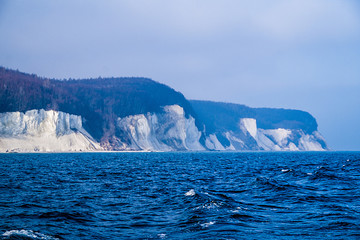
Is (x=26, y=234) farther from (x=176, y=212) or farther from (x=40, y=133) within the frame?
(x=40, y=133)

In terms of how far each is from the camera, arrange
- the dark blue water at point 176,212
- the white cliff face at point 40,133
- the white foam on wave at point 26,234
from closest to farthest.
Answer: the white foam on wave at point 26,234, the dark blue water at point 176,212, the white cliff face at point 40,133

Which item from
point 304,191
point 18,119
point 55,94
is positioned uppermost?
point 55,94

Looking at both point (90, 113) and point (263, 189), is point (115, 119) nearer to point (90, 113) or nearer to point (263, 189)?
point (90, 113)

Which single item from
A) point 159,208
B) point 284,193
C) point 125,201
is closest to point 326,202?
point 284,193

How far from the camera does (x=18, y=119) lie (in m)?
140

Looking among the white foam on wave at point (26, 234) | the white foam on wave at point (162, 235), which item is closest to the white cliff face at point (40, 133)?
Result: the white foam on wave at point (26, 234)

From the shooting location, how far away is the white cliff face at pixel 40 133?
133750mm

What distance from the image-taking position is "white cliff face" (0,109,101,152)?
13375 centimetres

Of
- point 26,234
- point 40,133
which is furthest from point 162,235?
point 40,133

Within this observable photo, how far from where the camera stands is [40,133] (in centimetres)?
14312

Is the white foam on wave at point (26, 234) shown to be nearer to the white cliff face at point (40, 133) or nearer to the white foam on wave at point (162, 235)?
the white foam on wave at point (162, 235)

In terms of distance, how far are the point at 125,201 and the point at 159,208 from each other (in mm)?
2894

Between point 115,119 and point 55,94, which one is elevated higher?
point 55,94

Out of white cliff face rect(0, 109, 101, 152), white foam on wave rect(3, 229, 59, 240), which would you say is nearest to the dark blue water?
white foam on wave rect(3, 229, 59, 240)
